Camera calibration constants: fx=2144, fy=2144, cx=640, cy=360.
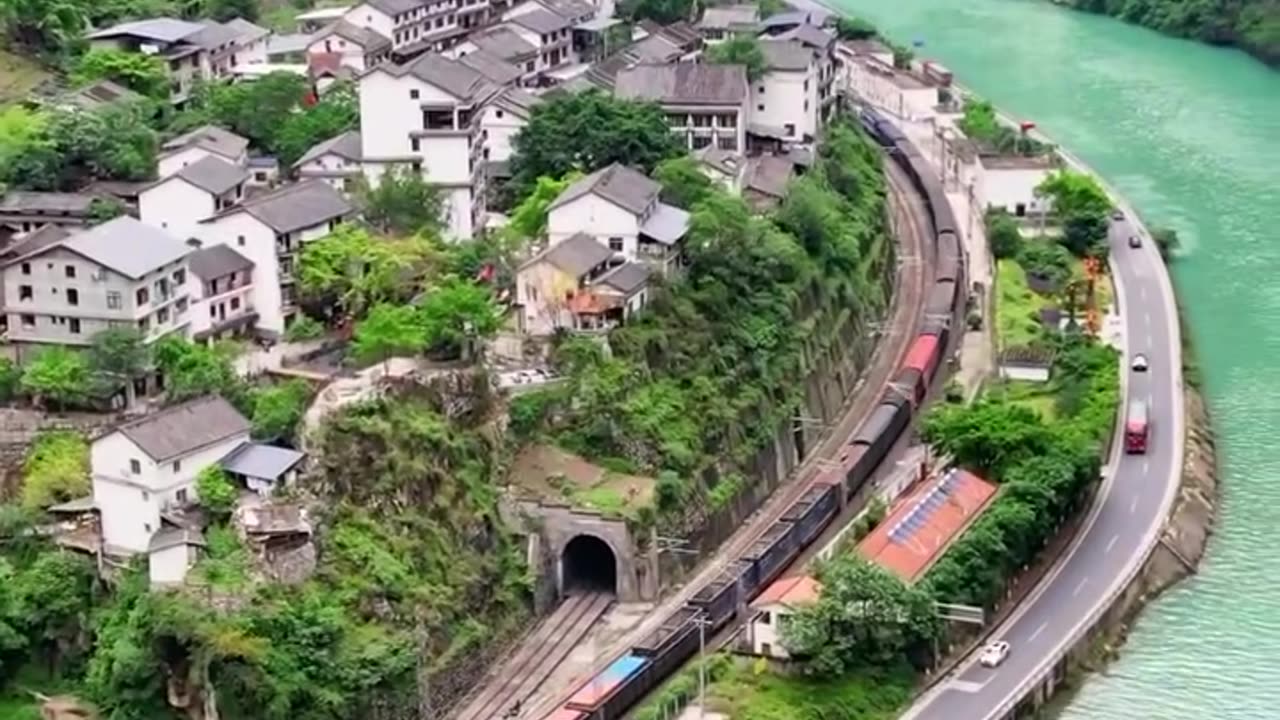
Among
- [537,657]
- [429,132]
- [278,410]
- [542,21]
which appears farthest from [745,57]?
[537,657]

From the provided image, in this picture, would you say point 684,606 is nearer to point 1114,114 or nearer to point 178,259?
point 178,259

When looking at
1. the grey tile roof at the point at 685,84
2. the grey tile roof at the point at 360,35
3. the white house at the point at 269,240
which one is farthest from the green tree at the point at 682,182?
the grey tile roof at the point at 360,35

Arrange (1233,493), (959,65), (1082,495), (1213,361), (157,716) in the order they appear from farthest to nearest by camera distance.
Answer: (959,65) → (1213,361) → (1233,493) → (1082,495) → (157,716)

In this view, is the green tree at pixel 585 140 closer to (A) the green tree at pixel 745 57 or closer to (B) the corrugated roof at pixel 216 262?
(A) the green tree at pixel 745 57

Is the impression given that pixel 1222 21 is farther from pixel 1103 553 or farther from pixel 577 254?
pixel 1103 553

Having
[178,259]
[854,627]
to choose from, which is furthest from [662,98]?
[854,627]
